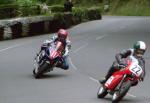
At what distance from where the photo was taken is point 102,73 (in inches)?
829

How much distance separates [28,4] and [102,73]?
2577 centimetres

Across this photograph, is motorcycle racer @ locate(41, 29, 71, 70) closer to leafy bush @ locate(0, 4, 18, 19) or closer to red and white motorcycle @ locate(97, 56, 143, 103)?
red and white motorcycle @ locate(97, 56, 143, 103)

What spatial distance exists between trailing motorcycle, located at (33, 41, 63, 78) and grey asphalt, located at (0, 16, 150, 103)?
0.27m

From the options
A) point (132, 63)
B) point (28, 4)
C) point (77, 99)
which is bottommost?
point (28, 4)

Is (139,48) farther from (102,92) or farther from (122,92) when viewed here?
(102,92)

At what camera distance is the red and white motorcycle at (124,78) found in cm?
1394

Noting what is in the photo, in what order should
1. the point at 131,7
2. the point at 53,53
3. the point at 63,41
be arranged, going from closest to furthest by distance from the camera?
the point at 53,53 → the point at 63,41 → the point at 131,7

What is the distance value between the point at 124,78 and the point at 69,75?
6.63 metres

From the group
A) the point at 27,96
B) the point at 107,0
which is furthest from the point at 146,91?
the point at 107,0

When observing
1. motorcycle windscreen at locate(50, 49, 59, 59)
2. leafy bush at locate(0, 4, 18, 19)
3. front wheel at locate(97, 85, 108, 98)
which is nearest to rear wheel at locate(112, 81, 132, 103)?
front wheel at locate(97, 85, 108, 98)

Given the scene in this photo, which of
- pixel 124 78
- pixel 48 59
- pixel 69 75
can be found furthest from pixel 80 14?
pixel 124 78

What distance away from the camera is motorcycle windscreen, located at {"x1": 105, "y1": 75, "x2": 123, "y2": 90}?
14172 millimetres

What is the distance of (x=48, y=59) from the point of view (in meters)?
19.7

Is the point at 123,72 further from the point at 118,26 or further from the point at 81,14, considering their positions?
the point at 81,14
